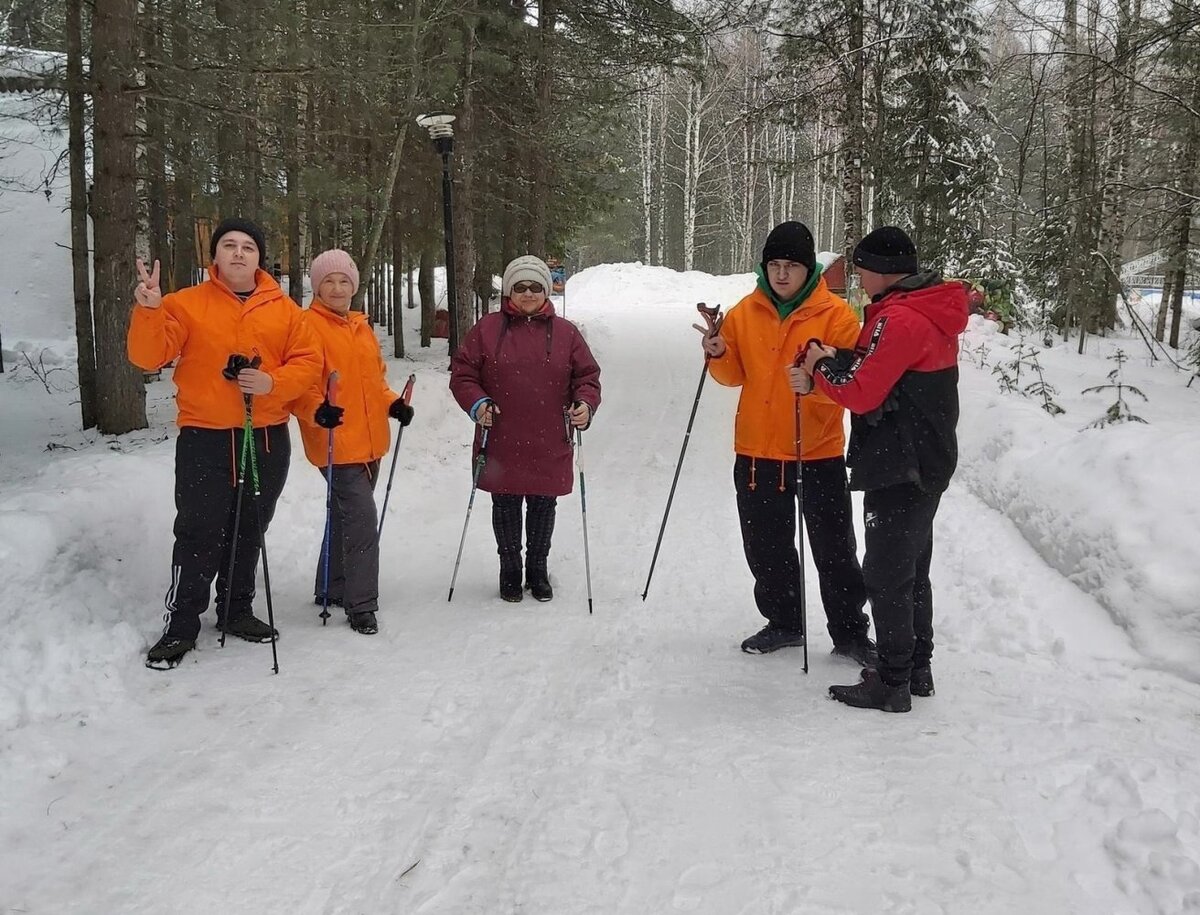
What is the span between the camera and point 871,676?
3580 millimetres

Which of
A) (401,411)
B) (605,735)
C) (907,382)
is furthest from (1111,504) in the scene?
(401,411)

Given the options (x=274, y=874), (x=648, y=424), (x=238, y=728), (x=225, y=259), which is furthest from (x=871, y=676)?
(x=648, y=424)

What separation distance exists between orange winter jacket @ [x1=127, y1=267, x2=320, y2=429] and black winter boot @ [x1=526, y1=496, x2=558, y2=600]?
158 centimetres

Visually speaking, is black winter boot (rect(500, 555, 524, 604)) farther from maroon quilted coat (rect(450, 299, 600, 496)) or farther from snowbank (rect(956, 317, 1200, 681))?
snowbank (rect(956, 317, 1200, 681))

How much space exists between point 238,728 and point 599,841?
1.66 meters

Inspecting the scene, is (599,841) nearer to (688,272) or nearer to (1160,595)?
(1160,595)

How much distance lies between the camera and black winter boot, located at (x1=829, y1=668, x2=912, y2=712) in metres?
3.46

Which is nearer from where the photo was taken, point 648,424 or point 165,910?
point 165,910

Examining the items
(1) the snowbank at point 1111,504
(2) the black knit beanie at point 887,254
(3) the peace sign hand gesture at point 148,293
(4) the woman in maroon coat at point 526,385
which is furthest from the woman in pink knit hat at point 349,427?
(1) the snowbank at point 1111,504

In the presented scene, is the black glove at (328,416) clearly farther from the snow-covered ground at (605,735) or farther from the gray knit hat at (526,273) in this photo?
the gray knit hat at (526,273)

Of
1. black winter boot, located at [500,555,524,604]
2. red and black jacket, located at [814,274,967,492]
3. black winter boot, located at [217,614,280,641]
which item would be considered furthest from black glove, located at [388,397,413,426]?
red and black jacket, located at [814,274,967,492]

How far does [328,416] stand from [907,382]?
289 centimetres

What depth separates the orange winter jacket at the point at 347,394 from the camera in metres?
4.48

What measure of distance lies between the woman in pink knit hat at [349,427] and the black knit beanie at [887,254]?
275 centimetres
